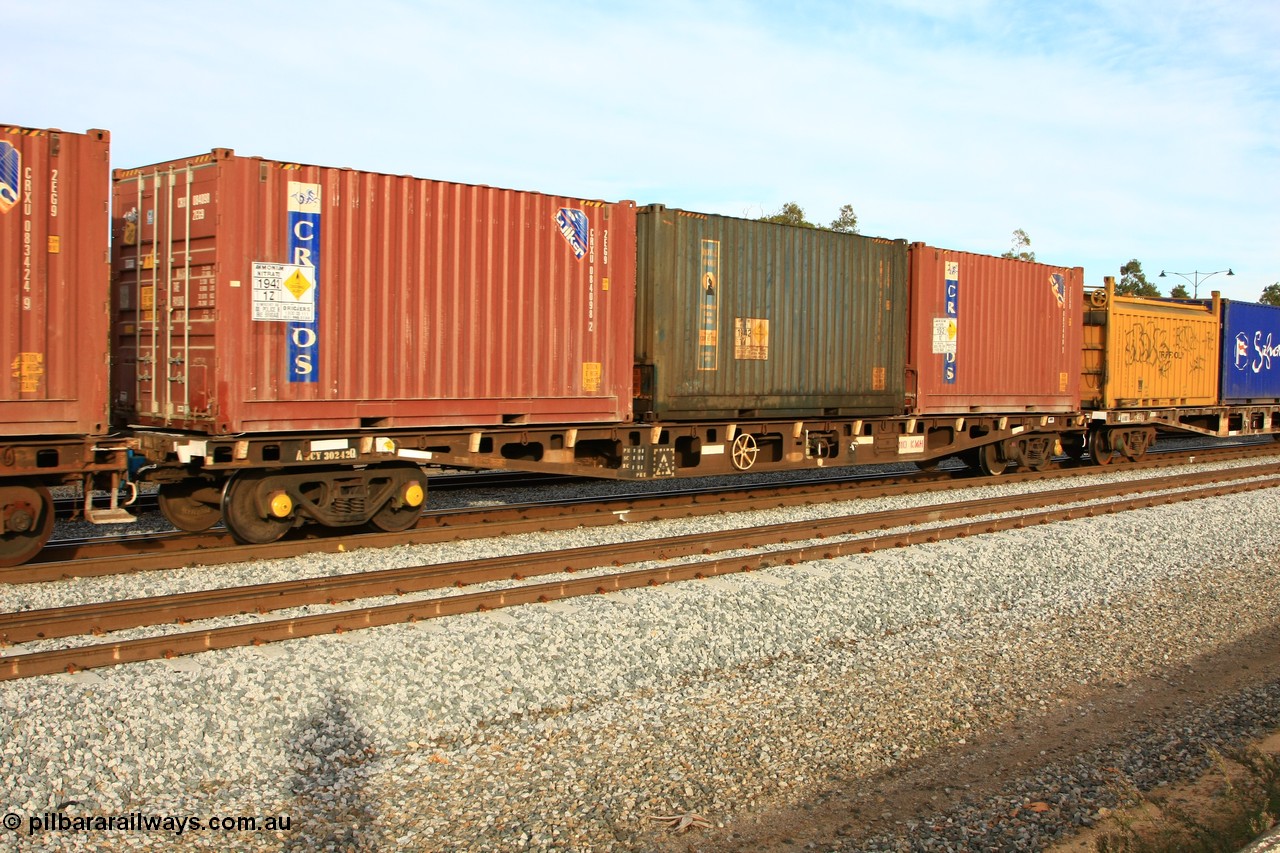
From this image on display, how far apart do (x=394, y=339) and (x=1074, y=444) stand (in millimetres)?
14875

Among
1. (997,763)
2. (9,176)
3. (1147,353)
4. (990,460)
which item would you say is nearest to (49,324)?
(9,176)

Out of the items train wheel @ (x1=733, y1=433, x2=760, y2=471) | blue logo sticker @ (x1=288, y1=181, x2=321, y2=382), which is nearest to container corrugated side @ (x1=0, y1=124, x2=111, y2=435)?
blue logo sticker @ (x1=288, y1=181, x2=321, y2=382)

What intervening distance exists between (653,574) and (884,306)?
25.9 ft

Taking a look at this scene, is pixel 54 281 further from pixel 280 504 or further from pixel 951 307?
pixel 951 307

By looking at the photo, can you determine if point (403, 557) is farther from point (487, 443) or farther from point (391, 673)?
point (391, 673)

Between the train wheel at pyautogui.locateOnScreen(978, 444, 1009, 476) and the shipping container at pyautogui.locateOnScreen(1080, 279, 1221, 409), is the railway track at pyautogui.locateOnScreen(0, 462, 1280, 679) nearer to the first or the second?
the train wheel at pyautogui.locateOnScreen(978, 444, 1009, 476)

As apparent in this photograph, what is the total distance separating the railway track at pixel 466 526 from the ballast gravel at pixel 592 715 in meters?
0.80

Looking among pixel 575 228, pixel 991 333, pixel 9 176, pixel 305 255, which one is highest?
pixel 575 228

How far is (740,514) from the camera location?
13.0 m

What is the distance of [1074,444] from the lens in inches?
798

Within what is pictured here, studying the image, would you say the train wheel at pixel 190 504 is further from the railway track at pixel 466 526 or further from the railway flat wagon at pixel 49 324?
the railway flat wagon at pixel 49 324

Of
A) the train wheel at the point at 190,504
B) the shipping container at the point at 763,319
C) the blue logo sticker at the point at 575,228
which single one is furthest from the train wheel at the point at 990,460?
the train wheel at the point at 190,504

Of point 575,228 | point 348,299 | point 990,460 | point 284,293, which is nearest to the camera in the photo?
point 284,293

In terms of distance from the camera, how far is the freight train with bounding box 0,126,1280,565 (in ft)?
29.0
